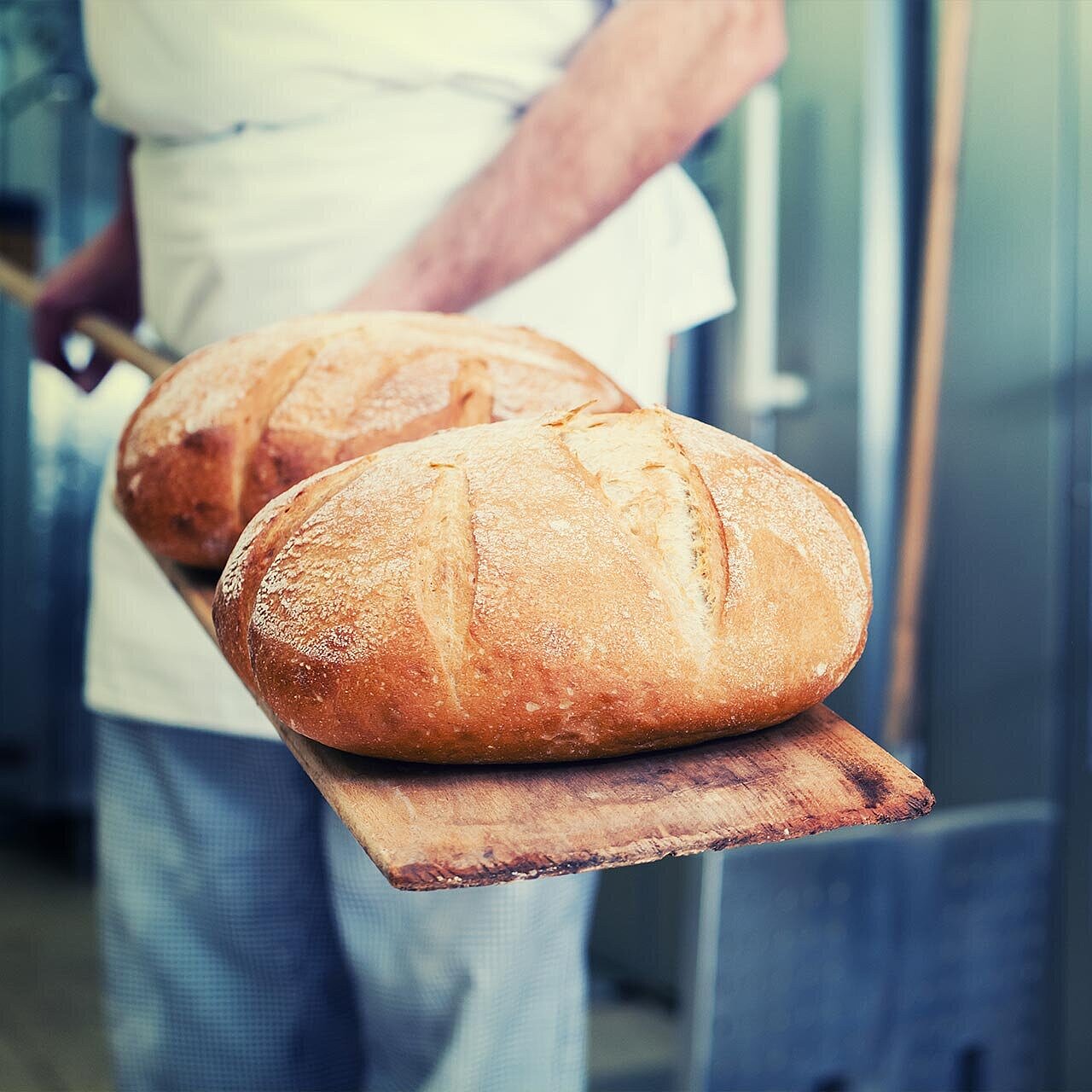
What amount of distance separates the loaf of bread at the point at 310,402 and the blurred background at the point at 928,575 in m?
0.57

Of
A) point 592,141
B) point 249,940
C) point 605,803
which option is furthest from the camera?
point 249,940

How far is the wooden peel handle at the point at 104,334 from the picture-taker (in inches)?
44.7

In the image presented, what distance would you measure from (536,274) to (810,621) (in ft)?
1.81

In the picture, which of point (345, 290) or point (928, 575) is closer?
point (345, 290)

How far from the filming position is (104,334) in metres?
1.33

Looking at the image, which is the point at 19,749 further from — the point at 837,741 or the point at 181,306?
the point at 837,741

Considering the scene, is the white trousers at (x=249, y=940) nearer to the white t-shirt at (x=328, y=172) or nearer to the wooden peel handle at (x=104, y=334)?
the white t-shirt at (x=328, y=172)

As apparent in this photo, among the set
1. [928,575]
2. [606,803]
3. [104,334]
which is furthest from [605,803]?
[928,575]

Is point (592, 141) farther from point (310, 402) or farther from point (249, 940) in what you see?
point (249, 940)

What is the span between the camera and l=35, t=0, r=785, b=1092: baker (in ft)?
3.31

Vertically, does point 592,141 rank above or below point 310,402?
above

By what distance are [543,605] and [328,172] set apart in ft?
2.19

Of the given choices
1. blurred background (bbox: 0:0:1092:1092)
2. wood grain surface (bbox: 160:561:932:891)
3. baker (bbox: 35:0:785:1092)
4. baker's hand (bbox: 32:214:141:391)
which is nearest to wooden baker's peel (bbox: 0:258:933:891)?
wood grain surface (bbox: 160:561:932:891)

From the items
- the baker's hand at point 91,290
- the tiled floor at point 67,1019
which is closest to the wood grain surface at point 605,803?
the baker's hand at point 91,290
